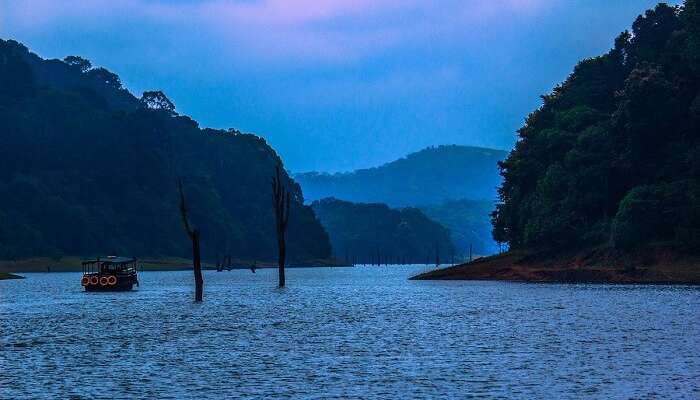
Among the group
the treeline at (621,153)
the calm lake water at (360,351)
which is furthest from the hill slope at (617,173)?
the calm lake water at (360,351)

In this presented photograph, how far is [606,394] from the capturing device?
1291 inches

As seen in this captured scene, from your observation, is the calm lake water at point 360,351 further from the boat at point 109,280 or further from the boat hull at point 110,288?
the boat at point 109,280

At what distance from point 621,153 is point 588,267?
1737cm

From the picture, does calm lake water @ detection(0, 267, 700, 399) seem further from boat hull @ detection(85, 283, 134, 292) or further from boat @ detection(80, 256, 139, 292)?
boat @ detection(80, 256, 139, 292)

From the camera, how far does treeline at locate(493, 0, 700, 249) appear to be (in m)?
121

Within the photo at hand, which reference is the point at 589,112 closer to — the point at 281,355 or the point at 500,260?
the point at 500,260

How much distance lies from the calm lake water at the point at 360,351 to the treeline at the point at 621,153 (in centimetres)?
3855

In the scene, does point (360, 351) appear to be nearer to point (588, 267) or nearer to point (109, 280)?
point (109, 280)

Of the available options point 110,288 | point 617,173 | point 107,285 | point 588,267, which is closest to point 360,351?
point 107,285

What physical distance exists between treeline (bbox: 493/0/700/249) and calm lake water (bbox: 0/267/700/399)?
38.5 metres

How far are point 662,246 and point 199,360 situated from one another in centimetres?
8872

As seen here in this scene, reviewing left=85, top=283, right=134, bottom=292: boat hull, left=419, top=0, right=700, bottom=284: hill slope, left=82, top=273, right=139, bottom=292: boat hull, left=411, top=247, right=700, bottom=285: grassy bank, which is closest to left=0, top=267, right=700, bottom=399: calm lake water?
left=411, top=247, right=700, bottom=285: grassy bank

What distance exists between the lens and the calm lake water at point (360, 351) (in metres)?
35.3

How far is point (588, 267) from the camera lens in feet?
429
